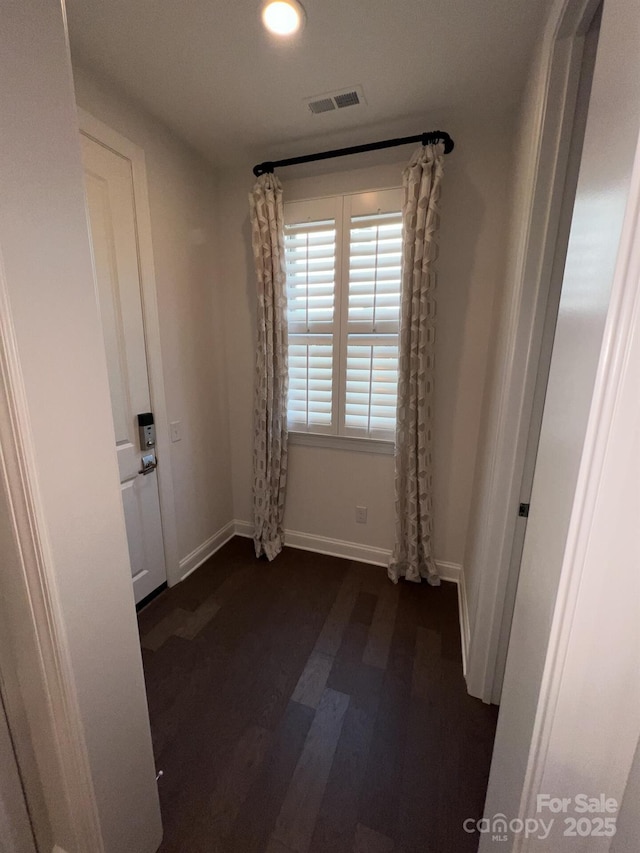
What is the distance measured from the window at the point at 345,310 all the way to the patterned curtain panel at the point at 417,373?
13cm

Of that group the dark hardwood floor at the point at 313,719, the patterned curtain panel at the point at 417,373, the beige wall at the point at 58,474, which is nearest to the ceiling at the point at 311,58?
the patterned curtain panel at the point at 417,373

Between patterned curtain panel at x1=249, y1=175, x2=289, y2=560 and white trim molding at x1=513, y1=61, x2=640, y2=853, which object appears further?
patterned curtain panel at x1=249, y1=175, x2=289, y2=560

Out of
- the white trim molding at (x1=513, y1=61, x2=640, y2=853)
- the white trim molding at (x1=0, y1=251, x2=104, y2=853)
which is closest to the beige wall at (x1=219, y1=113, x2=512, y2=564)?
the white trim molding at (x1=513, y1=61, x2=640, y2=853)

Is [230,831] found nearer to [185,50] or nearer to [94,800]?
[94,800]

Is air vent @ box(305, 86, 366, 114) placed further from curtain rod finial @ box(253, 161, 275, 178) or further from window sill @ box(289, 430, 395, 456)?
window sill @ box(289, 430, 395, 456)

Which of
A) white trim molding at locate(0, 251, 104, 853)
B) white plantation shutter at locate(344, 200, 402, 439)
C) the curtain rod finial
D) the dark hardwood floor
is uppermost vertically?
the curtain rod finial

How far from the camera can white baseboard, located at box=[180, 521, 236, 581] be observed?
223 centimetres

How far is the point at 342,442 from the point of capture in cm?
227

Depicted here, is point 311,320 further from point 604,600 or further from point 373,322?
point 604,600

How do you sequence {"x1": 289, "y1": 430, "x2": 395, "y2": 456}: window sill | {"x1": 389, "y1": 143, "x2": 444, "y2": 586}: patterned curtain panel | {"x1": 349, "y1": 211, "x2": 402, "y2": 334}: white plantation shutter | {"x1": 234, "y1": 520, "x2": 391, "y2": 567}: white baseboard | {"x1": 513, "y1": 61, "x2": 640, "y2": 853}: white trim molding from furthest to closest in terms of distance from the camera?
{"x1": 234, "y1": 520, "x2": 391, "y2": 567}: white baseboard, {"x1": 289, "y1": 430, "x2": 395, "y2": 456}: window sill, {"x1": 349, "y1": 211, "x2": 402, "y2": 334}: white plantation shutter, {"x1": 389, "y1": 143, "x2": 444, "y2": 586}: patterned curtain panel, {"x1": 513, "y1": 61, "x2": 640, "y2": 853}: white trim molding

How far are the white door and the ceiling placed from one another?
398mm

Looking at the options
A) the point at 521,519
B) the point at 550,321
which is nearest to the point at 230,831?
the point at 521,519

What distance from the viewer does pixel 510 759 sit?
672 mm

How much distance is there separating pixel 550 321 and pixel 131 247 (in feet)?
6.29
